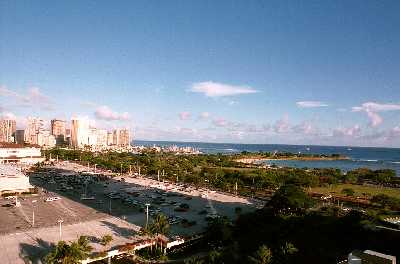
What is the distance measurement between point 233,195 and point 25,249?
32.7 metres

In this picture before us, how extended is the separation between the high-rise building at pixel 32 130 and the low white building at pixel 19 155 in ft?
220

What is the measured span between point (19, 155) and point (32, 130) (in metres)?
72.9

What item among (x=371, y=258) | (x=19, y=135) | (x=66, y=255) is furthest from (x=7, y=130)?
(x=371, y=258)

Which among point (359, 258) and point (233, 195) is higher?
point (359, 258)

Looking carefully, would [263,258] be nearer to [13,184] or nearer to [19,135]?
[13,184]

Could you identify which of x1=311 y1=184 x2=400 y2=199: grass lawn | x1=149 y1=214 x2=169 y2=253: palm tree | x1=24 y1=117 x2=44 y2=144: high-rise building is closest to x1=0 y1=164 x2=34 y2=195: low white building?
x1=149 y1=214 x2=169 y2=253: palm tree

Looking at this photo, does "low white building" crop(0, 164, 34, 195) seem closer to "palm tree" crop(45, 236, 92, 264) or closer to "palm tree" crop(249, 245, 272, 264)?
"palm tree" crop(45, 236, 92, 264)

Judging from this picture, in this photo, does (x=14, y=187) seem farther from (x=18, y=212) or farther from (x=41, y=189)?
(x=18, y=212)

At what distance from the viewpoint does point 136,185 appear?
66.8 meters

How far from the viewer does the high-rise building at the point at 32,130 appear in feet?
550

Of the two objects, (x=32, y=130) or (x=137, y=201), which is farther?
(x=32, y=130)

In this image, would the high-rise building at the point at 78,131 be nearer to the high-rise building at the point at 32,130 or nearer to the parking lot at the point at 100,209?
the high-rise building at the point at 32,130

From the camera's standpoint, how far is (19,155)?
334 feet

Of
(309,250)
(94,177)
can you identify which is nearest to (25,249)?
(309,250)
